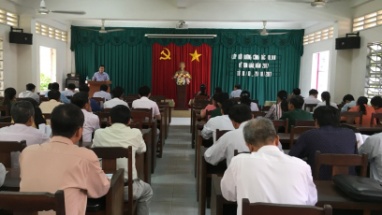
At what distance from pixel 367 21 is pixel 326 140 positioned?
630 centimetres

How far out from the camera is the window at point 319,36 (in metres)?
9.84

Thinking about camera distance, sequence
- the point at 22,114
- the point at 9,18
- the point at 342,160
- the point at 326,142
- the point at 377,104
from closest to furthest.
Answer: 1. the point at 342,160
2. the point at 326,142
3. the point at 22,114
4. the point at 377,104
5. the point at 9,18

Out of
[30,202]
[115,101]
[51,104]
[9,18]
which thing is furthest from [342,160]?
[9,18]

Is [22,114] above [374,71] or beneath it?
beneath

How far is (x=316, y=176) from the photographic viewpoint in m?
2.59

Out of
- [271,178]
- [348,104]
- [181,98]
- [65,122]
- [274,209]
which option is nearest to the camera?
[274,209]

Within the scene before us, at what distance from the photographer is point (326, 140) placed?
112 inches

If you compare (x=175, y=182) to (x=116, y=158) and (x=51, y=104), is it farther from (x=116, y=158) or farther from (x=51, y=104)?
(x=116, y=158)

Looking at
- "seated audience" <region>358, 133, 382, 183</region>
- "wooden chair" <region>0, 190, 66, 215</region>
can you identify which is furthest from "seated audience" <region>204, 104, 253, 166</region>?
"wooden chair" <region>0, 190, 66, 215</region>

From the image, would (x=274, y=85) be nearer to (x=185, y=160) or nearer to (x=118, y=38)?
(x=118, y=38)

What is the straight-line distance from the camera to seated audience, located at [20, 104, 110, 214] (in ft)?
5.90

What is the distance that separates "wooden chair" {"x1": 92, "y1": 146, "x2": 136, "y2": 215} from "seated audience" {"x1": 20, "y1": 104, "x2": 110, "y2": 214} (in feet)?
2.14

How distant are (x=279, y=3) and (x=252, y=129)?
7.57m

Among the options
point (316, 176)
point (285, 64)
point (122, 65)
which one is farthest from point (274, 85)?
point (316, 176)
